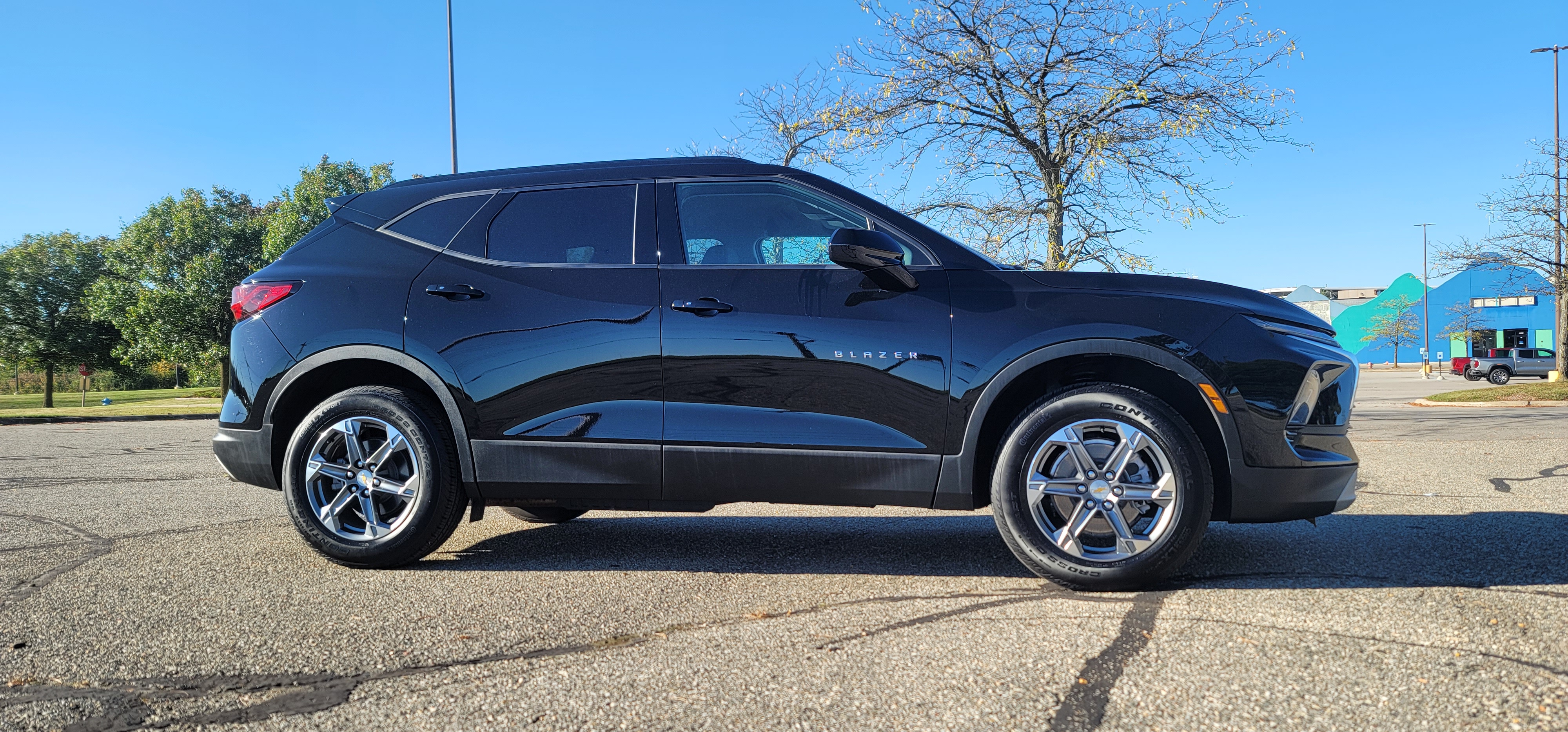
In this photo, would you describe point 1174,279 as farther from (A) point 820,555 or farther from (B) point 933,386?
(A) point 820,555

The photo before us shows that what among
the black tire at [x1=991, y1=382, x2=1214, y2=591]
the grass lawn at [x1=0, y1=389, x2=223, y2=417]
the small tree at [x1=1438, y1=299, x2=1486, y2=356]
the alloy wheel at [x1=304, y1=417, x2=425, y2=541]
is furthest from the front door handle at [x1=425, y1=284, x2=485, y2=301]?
the small tree at [x1=1438, y1=299, x2=1486, y2=356]

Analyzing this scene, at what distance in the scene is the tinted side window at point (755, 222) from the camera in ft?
13.3

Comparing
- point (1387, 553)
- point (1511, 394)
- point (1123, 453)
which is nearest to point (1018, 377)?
point (1123, 453)

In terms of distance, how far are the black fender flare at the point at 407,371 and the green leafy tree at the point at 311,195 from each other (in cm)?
3807

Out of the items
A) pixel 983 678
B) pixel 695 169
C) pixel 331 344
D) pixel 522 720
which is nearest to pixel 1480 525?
pixel 983 678

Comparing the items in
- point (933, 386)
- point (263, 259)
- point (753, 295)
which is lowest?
point (933, 386)

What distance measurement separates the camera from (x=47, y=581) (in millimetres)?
3957

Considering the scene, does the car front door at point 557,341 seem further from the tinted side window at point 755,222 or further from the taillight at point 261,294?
the taillight at point 261,294

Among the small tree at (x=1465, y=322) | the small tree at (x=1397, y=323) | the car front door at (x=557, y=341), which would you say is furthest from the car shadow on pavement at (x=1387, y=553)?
the small tree at (x=1397, y=323)

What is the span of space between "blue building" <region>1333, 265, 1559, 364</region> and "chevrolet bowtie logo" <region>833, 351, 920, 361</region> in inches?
2600

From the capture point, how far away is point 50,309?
4841 centimetres

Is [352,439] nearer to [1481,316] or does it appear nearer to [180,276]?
[180,276]

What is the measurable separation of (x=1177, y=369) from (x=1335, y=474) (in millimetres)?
707

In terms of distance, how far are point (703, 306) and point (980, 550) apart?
1.76 meters
